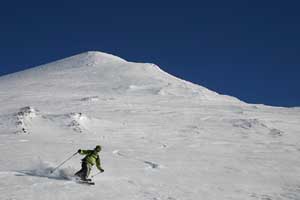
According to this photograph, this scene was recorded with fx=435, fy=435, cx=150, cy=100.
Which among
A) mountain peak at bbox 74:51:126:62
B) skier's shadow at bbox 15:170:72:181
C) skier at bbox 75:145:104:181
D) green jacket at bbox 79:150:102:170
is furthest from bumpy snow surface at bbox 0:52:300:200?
mountain peak at bbox 74:51:126:62

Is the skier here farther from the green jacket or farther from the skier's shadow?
the skier's shadow

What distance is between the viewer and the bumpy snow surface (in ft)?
47.8

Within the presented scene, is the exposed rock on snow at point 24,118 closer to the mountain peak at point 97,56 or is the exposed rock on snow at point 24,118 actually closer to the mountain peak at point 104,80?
the mountain peak at point 104,80

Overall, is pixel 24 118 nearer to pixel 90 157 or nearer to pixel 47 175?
pixel 47 175

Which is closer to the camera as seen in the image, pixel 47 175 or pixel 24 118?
pixel 47 175

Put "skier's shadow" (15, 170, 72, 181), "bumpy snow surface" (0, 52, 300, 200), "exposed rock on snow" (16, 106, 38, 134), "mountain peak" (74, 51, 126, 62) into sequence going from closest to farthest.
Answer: "bumpy snow surface" (0, 52, 300, 200)
"skier's shadow" (15, 170, 72, 181)
"exposed rock on snow" (16, 106, 38, 134)
"mountain peak" (74, 51, 126, 62)

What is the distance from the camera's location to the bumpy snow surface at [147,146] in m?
14.6

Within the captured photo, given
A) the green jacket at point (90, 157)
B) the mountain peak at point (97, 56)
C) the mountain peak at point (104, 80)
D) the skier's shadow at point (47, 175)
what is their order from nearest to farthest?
the skier's shadow at point (47, 175), the green jacket at point (90, 157), the mountain peak at point (104, 80), the mountain peak at point (97, 56)

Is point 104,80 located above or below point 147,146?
above

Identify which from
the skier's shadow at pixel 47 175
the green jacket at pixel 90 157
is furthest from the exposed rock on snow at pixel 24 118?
the green jacket at pixel 90 157

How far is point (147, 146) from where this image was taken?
24.0m

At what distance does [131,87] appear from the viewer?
54250mm

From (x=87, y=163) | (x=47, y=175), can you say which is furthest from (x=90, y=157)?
(x=47, y=175)

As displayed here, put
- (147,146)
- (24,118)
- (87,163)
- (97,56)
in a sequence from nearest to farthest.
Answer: (87,163), (147,146), (24,118), (97,56)
